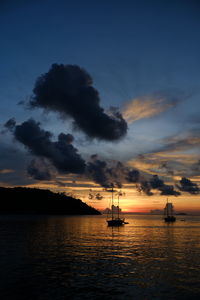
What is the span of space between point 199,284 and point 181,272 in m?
6.80

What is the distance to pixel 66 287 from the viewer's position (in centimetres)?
3344

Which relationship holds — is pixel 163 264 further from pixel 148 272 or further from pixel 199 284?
pixel 199 284

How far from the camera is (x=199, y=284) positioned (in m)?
35.7

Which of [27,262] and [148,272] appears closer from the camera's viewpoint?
[148,272]

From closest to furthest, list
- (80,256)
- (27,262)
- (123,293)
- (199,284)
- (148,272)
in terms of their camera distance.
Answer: (123,293)
(199,284)
(148,272)
(27,262)
(80,256)

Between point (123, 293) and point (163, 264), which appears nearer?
point (123, 293)

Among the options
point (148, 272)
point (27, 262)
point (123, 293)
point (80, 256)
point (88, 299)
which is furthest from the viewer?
point (80, 256)

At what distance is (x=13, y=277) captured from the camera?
3712 cm

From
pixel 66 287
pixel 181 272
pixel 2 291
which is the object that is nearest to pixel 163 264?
pixel 181 272

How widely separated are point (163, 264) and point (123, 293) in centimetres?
1918

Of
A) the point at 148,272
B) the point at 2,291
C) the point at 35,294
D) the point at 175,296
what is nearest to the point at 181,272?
the point at 148,272

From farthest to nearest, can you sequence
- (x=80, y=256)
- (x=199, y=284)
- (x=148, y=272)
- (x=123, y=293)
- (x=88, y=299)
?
(x=80, y=256) → (x=148, y=272) → (x=199, y=284) → (x=123, y=293) → (x=88, y=299)

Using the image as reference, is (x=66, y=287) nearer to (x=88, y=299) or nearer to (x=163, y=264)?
(x=88, y=299)

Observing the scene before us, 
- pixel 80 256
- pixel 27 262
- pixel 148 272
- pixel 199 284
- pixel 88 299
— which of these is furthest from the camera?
pixel 80 256
